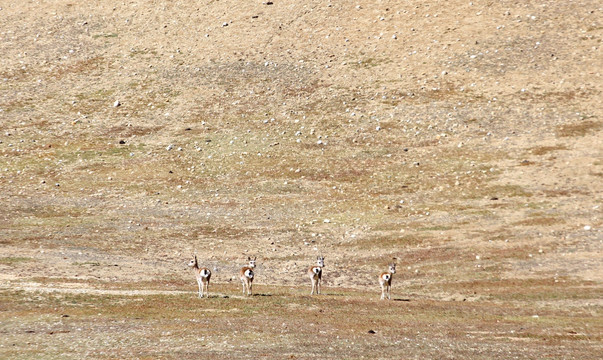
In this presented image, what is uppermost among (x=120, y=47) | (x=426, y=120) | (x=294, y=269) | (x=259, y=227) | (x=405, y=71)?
(x=120, y=47)

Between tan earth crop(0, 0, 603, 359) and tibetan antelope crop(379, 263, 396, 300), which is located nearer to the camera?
tan earth crop(0, 0, 603, 359)

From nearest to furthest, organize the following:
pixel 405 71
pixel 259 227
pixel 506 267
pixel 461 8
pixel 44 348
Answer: pixel 44 348 < pixel 506 267 < pixel 259 227 < pixel 405 71 < pixel 461 8

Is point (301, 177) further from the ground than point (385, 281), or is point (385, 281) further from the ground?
point (301, 177)

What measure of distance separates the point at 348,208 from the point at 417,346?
25.7 metres

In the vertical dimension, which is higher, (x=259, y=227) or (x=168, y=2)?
(x=168, y=2)

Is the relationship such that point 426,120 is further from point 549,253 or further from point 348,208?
point 549,253

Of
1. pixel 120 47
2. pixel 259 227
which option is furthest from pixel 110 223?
pixel 120 47

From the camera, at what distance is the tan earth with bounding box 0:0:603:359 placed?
28656 mm

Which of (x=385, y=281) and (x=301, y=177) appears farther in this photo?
(x=301, y=177)

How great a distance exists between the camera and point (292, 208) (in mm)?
51250

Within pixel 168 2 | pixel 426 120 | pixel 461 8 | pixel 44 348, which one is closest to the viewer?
pixel 44 348

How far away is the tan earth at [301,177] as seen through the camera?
2866 cm

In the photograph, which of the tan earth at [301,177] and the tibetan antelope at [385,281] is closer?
the tan earth at [301,177]

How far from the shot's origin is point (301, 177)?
2212 inches
